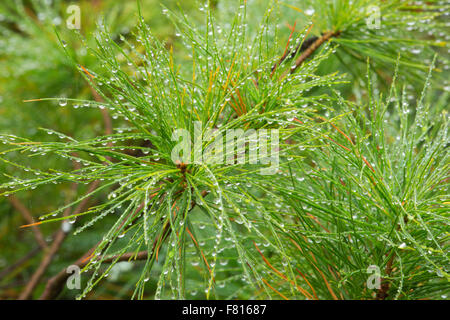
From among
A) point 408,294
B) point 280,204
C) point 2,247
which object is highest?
point 280,204

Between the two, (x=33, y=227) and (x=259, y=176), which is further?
(x=33, y=227)

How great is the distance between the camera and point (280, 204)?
0.57 meters

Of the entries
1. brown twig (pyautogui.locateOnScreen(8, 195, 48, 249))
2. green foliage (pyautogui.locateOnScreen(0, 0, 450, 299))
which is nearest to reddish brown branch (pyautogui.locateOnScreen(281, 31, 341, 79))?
green foliage (pyautogui.locateOnScreen(0, 0, 450, 299))

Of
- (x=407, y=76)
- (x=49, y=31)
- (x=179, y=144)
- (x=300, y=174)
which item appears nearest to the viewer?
(x=179, y=144)

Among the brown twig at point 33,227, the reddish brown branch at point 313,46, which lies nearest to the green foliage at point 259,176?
→ the reddish brown branch at point 313,46

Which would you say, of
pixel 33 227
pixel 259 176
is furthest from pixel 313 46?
pixel 33 227

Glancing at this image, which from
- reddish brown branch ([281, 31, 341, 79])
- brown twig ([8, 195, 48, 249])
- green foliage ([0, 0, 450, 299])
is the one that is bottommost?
brown twig ([8, 195, 48, 249])

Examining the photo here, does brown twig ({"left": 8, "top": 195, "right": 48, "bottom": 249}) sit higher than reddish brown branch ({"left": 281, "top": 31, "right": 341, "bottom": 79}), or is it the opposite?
reddish brown branch ({"left": 281, "top": 31, "right": 341, "bottom": 79})

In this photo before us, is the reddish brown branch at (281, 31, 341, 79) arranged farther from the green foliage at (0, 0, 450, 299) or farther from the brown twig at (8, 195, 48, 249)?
the brown twig at (8, 195, 48, 249)

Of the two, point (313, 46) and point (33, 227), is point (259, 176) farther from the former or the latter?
point (33, 227)

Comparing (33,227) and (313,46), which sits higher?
(313,46)
